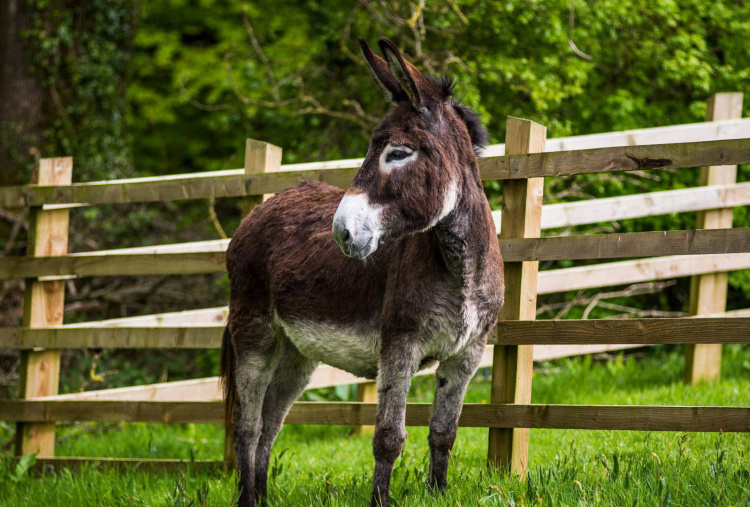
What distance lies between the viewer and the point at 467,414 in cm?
424

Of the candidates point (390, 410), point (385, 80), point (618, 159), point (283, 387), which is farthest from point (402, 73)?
point (283, 387)

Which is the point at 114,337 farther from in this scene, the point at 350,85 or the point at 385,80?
the point at 350,85

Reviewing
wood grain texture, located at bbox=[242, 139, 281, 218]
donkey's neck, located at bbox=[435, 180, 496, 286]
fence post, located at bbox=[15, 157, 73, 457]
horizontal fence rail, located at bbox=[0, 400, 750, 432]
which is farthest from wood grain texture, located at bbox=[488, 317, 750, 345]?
fence post, located at bbox=[15, 157, 73, 457]

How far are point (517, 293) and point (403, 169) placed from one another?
4.34 ft

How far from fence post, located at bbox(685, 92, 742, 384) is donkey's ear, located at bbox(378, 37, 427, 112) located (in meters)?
3.53

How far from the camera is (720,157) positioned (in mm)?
3764

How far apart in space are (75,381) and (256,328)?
15.5ft

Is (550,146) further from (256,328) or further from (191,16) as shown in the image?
(191,16)

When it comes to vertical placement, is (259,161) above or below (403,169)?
above

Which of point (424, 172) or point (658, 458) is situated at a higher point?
point (424, 172)

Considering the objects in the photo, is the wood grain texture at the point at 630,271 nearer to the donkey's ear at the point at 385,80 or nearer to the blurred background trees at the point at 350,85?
the blurred background trees at the point at 350,85

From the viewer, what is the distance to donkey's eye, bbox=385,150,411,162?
3305 mm

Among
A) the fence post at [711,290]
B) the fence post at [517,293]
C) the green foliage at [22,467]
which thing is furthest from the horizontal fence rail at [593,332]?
the fence post at [711,290]

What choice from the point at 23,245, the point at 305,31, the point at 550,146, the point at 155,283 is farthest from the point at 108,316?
the point at 550,146
